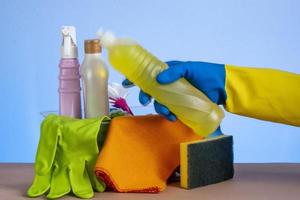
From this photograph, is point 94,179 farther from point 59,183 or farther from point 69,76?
point 69,76

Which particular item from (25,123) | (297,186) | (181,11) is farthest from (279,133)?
(25,123)

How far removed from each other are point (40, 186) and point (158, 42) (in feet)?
2.41

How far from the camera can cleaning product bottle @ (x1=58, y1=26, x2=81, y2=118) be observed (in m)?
0.84

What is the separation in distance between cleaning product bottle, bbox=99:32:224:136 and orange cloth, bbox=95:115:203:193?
40mm

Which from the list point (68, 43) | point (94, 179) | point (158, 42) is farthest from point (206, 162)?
point (158, 42)

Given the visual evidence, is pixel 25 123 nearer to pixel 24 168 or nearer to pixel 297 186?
pixel 24 168

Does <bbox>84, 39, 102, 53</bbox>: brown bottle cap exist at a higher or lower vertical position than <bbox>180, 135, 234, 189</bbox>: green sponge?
higher

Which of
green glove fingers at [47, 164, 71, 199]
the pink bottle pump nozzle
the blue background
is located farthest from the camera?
the blue background

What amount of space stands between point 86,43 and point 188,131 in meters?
0.22

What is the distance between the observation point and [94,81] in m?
0.82

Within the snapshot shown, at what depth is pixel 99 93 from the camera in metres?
0.83

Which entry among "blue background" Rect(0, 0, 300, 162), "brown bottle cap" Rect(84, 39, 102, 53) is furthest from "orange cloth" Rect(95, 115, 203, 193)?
"blue background" Rect(0, 0, 300, 162)

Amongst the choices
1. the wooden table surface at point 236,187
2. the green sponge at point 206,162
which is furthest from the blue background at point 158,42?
the green sponge at point 206,162

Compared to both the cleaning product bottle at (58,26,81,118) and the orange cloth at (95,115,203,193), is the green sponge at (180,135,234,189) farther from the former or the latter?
the cleaning product bottle at (58,26,81,118)
